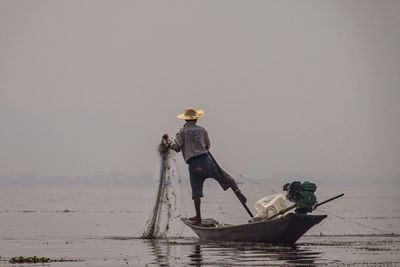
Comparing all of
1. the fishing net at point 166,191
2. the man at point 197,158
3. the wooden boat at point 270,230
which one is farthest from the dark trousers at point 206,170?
the fishing net at point 166,191

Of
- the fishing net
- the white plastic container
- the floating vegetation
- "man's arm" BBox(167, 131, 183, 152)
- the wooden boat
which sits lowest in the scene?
the floating vegetation

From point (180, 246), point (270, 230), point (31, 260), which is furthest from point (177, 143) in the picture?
point (31, 260)

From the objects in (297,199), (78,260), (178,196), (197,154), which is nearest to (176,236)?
(178,196)

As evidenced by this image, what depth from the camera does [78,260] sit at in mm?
20125

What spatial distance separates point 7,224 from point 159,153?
10.1m

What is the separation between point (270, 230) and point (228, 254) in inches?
81.6

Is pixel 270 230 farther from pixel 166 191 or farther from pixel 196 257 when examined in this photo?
pixel 166 191

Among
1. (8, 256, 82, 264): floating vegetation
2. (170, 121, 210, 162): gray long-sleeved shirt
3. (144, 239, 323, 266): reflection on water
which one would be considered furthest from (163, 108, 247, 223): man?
(8, 256, 82, 264): floating vegetation

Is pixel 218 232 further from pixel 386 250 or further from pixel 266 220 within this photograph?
pixel 386 250

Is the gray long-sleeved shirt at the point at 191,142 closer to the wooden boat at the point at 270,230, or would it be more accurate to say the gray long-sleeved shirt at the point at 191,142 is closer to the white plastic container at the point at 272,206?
the wooden boat at the point at 270,230

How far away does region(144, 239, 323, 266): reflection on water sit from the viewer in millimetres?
19219

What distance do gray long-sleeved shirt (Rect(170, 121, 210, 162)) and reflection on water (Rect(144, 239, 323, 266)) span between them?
1913 millimetres

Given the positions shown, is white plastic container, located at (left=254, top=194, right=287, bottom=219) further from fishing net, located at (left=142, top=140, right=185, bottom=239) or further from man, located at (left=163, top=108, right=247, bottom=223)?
fishing net, located at (left=142, top=140, right=185, bottom=239)

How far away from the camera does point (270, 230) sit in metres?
22.8
